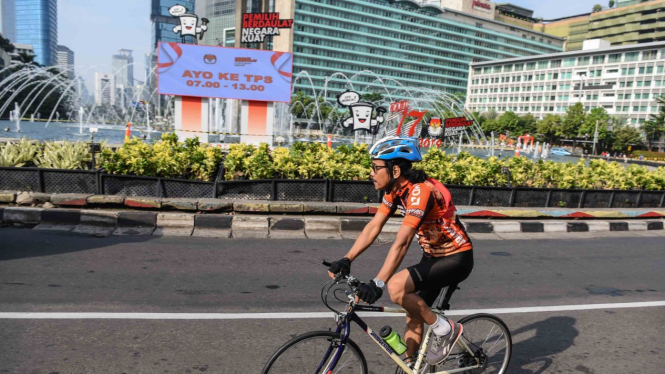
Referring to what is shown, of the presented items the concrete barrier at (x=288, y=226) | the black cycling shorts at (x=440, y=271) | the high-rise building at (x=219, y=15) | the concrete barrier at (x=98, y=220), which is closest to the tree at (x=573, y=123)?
the concrete barrier at (x=288, y=226)

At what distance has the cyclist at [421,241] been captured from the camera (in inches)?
120

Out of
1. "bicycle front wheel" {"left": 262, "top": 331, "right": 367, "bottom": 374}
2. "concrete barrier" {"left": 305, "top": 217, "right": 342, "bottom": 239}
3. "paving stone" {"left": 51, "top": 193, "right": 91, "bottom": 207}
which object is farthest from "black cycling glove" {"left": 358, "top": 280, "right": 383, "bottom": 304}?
"paving stone" {"left": 51, "top": 193, "right": 91, "bottom": 207}

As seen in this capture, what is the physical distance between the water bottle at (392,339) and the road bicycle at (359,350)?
32 mm

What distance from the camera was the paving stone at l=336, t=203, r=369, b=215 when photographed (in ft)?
30.1

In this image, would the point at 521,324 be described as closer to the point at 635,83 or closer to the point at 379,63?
the point at 635,83

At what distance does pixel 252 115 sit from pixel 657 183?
14472 mm

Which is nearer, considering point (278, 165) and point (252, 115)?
point (278, 165)

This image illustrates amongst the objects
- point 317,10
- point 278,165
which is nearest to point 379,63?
point 317,10

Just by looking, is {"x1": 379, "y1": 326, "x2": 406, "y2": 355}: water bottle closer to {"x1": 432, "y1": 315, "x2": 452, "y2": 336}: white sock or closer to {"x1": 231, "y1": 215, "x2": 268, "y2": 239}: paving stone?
{"x1": 432, "y1": 315, "x2": 452, "y2": 336}: white sock

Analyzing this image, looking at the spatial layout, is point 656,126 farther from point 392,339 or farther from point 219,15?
Answer: point 219,15

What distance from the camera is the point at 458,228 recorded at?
331cm

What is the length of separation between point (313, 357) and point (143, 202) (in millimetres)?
6513

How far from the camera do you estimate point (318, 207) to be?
9055mm

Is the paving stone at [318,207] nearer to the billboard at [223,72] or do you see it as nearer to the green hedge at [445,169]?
the green hedge at [445,169]
